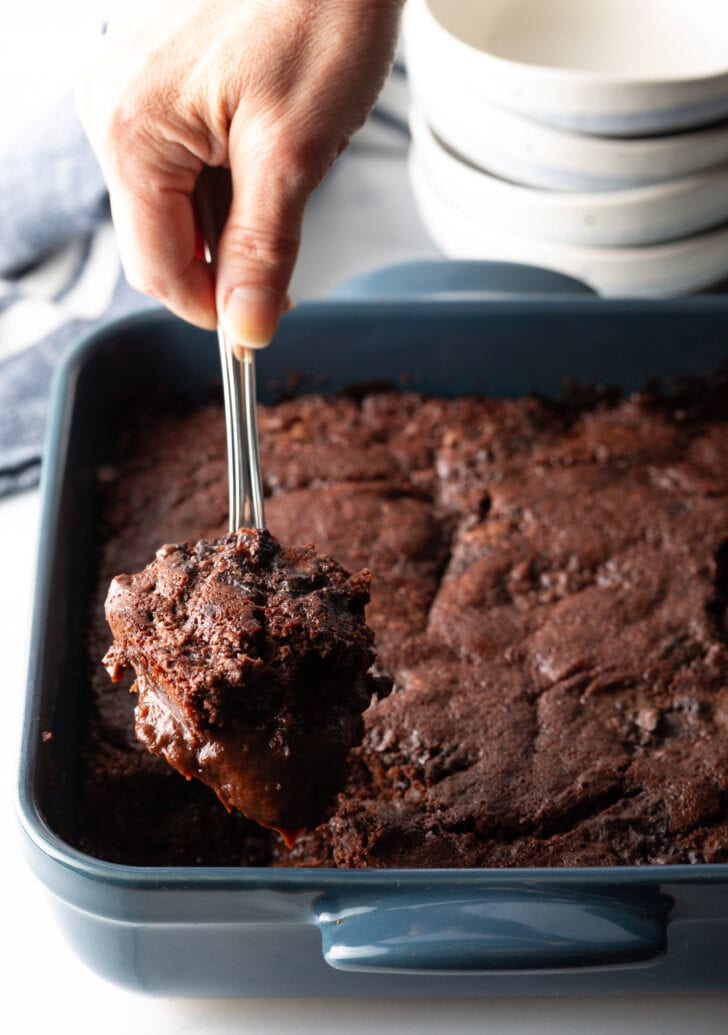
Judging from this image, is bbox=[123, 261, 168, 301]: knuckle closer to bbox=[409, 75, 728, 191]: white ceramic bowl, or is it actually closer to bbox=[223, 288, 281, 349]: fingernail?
bbox=[223, 288, 281, 349]: fingernail

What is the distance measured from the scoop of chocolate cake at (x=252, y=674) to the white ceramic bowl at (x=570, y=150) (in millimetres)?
980

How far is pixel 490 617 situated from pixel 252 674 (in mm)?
505

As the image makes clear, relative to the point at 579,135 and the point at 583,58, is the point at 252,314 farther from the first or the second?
the point at 583,58

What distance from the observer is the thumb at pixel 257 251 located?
1373 millimetres

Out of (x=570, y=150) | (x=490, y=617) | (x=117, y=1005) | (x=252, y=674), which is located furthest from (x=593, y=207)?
(x=117, y=1005)

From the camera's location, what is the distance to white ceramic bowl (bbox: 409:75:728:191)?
6.63 ft

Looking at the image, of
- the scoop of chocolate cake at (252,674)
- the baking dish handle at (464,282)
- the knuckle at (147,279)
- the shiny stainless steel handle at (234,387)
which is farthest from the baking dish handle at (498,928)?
the baking dish handle at (464,282)

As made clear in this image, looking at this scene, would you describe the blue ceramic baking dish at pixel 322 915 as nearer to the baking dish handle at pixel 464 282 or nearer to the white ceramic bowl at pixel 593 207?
the baking dish handle at pixel 464 282

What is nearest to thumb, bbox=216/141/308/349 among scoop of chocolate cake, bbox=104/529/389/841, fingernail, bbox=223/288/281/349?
fingernail, bbox=223/288/281/349

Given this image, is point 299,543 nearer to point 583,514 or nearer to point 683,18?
point 583,514

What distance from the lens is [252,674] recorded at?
124 centimetres

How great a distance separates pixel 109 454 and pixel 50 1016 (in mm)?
797

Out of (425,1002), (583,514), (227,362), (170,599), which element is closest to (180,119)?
(227,362)

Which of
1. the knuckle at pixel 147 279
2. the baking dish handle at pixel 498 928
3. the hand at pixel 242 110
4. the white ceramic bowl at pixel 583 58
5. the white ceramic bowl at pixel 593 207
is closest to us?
the baking dish handle at pixel 498 928
